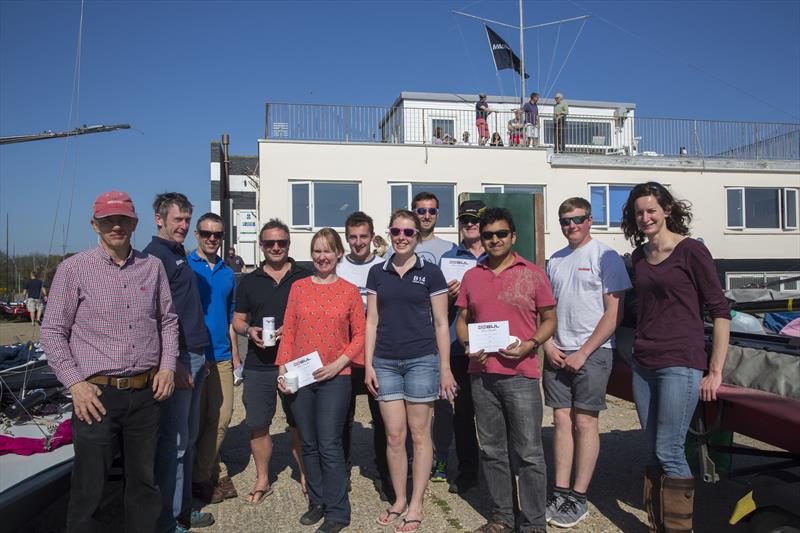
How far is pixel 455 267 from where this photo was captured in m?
4.73

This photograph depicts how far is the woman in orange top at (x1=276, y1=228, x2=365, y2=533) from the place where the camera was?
4098mm

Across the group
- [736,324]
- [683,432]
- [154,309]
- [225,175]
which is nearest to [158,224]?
[154,309]

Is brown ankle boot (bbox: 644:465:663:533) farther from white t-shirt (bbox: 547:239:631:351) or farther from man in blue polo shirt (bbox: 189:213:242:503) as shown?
man in blue polo shirt (bbox: 189:213:242:503)

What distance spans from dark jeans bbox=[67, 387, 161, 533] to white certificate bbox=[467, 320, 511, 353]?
1.91 meters

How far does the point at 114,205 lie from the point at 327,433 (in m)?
1.97

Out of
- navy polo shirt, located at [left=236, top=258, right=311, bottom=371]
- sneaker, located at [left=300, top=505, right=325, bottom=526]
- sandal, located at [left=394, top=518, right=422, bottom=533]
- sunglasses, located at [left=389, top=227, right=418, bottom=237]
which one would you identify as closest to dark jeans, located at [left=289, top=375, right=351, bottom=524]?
sneaker, located at [left=300, top=505, right=325, bottom=526]

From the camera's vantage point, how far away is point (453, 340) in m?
4.71

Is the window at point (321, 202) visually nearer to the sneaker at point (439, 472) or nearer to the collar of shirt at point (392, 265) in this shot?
the sneaker at point (439, 472)

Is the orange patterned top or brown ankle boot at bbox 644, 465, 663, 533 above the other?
the orange patterned top

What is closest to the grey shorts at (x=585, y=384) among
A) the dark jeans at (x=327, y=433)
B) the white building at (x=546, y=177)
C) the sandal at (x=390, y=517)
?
the sandal at (x=390, y=517)

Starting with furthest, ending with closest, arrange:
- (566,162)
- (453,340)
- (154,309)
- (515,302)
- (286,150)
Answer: (566,162)
(286,150)
(453,340)
(515,302)
(154,309)

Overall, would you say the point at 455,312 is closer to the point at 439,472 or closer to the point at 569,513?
the point at 439,472

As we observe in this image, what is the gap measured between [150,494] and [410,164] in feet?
47.1

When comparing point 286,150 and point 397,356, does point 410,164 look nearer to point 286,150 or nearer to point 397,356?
point 286,150
